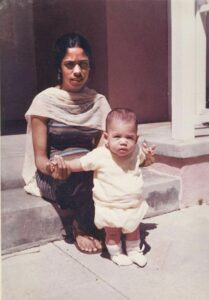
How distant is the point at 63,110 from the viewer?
8.20 feet

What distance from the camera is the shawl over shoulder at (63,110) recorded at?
2441mm

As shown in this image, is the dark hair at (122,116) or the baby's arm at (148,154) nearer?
the dark hair at (122,116)

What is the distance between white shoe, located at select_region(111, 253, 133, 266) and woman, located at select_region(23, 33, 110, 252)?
0.16 meters

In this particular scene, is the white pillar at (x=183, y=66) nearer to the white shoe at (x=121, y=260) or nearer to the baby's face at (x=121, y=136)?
the baby's face at (x=121, y=136)

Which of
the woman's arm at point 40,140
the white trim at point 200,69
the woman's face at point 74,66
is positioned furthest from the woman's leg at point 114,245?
the white trim at point 200,69

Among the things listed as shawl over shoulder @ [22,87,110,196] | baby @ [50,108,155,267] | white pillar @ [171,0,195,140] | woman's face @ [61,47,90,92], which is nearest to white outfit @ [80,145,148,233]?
baby @ [50,108,155,267]

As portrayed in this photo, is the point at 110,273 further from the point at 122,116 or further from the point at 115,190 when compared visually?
the point at 122,116

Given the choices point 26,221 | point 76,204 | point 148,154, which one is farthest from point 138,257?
point 26,221

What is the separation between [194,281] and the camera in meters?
2.05

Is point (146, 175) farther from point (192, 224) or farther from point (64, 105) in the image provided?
point (64, 105)

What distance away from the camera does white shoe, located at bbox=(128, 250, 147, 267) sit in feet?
7.26

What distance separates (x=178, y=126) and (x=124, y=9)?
1.93 metres

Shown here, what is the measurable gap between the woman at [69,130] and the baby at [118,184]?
0.16 m

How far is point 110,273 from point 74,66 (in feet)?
3.90
